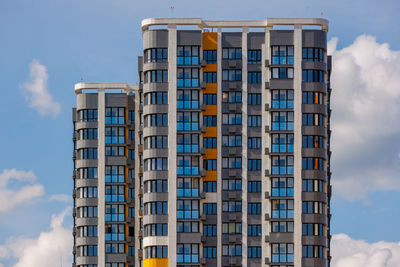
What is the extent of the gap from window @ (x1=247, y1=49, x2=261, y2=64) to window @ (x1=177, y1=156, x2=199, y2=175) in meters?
16.8

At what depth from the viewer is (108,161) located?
18225 cm

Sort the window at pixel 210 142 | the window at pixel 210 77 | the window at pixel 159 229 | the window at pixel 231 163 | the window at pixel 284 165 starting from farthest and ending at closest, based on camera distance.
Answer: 1. the window at pixel 210 77
2. the window at pixel 210 142
3. the window at pixel 231 163
4. the window at pixel 284 165
5. the window at pixel 159 229

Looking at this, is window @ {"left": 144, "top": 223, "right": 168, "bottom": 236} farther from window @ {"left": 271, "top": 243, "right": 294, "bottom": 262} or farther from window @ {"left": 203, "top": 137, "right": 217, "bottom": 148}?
window @ {"left": 271, "top": 243, "right": 294, "bottom": 262}

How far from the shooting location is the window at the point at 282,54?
158 metres

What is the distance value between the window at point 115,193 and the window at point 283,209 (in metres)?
34.8

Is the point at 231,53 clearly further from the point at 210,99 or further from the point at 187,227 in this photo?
the point at 187,227

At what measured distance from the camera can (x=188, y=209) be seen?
15688cm

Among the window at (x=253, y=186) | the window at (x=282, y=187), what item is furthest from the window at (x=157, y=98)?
the window at (x=282, y=187)

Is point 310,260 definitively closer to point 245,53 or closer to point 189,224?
point 189,224

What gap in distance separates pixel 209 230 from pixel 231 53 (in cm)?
2673

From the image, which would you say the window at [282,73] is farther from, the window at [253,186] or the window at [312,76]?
the window at [253,186]

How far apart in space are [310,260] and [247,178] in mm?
15420

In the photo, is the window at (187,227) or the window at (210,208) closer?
the window at (187,227)

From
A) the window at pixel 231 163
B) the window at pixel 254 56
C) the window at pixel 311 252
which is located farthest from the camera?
the window at pixel 254 56
